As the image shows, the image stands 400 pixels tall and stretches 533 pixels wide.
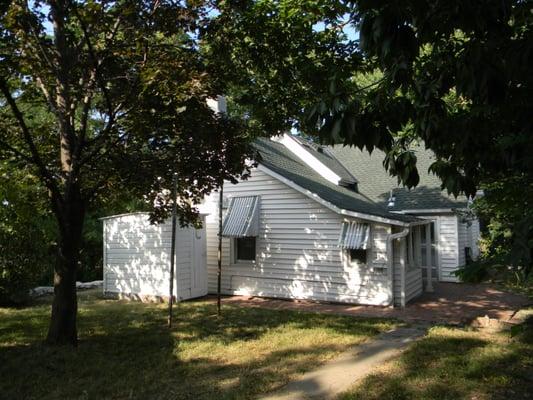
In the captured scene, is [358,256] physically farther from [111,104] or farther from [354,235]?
[111,104]

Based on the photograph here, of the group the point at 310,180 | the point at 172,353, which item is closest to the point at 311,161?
the point at 310,180

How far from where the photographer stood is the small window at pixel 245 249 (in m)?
14.0

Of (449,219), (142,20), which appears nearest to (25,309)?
(142,20)

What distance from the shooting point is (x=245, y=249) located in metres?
14.2

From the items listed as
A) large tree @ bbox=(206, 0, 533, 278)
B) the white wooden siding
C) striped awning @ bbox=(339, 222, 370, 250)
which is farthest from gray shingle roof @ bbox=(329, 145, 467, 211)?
large tree @ bbox=(206, 0, 533, 278)

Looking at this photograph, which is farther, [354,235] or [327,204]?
[327,204]

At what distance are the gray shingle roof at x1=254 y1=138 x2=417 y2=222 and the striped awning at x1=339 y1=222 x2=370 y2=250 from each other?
0.41 meters

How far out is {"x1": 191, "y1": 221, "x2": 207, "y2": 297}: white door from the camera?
43.5ft

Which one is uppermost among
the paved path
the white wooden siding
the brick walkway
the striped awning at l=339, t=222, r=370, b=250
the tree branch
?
the tree branch

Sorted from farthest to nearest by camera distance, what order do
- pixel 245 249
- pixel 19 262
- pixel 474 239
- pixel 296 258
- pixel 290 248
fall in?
pixel 474 239, pixel 245 249, pixel 290 248, pixel 296 258, pixel 19 262

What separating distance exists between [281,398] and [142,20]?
600 centimetres

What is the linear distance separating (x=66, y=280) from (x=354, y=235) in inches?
283

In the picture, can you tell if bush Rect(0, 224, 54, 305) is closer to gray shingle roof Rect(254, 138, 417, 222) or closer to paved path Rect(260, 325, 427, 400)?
gray shingle roof Rect(254, 138, 417, 222)

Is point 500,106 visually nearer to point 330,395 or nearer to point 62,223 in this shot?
point 330,395
